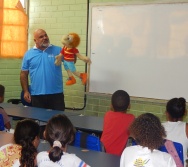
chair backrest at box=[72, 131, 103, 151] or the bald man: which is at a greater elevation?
the bald man

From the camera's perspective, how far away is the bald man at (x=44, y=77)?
4.94m

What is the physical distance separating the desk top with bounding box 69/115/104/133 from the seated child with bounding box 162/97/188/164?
2.59 ft

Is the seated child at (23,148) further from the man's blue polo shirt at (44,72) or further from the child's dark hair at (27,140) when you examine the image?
the man's blue polo shirt at (44,72)

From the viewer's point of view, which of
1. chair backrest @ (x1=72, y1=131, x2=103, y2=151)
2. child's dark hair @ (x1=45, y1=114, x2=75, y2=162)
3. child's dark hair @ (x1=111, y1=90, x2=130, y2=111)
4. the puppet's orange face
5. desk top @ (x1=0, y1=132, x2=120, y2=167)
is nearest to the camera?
child's dark hair @ (x1=45, y1=114, x2=75, y2=162)

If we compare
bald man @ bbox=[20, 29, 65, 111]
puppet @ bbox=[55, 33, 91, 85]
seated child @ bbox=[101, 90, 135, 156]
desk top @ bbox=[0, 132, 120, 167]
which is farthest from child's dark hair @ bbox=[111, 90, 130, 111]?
bald man @ bbox=[20, 29, 65, 111]

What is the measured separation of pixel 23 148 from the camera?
2.19 meters

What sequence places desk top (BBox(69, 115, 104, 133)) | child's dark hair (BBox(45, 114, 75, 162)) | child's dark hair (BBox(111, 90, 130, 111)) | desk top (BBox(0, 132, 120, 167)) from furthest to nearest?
1. desk top (BBox(69, 115, 104, 133))
2. child's dark hair (BBox(111, 90, 130, 111))
3. desk top (BBox(0, 132, 120, 167))
4. child's dark hair (BBox(45, 114, 75, 162))

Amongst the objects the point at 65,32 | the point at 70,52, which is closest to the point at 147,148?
the point at 70,52

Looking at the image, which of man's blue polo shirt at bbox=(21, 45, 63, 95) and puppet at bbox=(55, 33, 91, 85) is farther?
man's blue polo shirt at bbox=(21, 45, 63, 95)

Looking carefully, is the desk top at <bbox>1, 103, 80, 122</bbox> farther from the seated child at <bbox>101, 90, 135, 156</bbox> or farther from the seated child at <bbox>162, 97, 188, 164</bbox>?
the seated child at <bbox>162, 97, 188, 164</bbox>

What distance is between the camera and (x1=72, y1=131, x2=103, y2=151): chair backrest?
281cm

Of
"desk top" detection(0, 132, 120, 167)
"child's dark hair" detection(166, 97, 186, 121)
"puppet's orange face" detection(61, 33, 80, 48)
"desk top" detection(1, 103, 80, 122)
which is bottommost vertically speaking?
"desk top" detection(0, 132, 120, 167)

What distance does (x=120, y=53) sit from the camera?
5.25m

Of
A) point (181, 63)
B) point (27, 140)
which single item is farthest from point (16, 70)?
point (27, 140)
